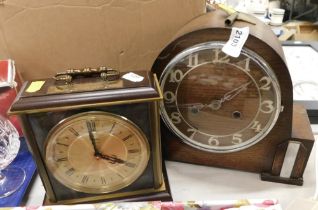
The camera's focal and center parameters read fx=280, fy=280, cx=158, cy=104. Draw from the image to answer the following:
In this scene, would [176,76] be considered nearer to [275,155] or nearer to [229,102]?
[229,102]

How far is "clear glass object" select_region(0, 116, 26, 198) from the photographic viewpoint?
26.6 inches

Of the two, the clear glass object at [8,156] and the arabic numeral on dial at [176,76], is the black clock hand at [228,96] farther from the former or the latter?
the clear glass object at [8,156]

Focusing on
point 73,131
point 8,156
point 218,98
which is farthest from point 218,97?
point 8,156

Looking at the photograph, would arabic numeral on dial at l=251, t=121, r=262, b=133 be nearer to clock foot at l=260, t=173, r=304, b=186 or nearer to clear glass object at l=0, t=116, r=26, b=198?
clock foot at l=260, t=173, r=304, b=186

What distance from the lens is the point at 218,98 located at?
641 mm

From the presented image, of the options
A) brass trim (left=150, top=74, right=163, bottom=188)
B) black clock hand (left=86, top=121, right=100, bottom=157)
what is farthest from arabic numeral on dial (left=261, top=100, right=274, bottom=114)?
black clock hand (left=86, top=121, right=100, bottom=157)

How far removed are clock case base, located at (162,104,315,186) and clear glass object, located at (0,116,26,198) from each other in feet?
1.21

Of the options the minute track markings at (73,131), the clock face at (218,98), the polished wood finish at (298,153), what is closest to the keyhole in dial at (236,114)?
the clock face at (218,98)

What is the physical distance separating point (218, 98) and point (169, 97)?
0.11 meters

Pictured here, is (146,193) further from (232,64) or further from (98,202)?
(232,64)

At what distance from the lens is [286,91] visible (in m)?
0.59

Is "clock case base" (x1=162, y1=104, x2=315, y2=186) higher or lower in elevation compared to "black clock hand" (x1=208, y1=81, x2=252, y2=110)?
lower

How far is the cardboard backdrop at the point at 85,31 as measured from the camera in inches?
27.6

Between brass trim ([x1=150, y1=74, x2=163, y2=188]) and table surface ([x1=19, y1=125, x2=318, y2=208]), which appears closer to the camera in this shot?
brass trim ([x1=150, y1=74, x2=163, y2=188])
